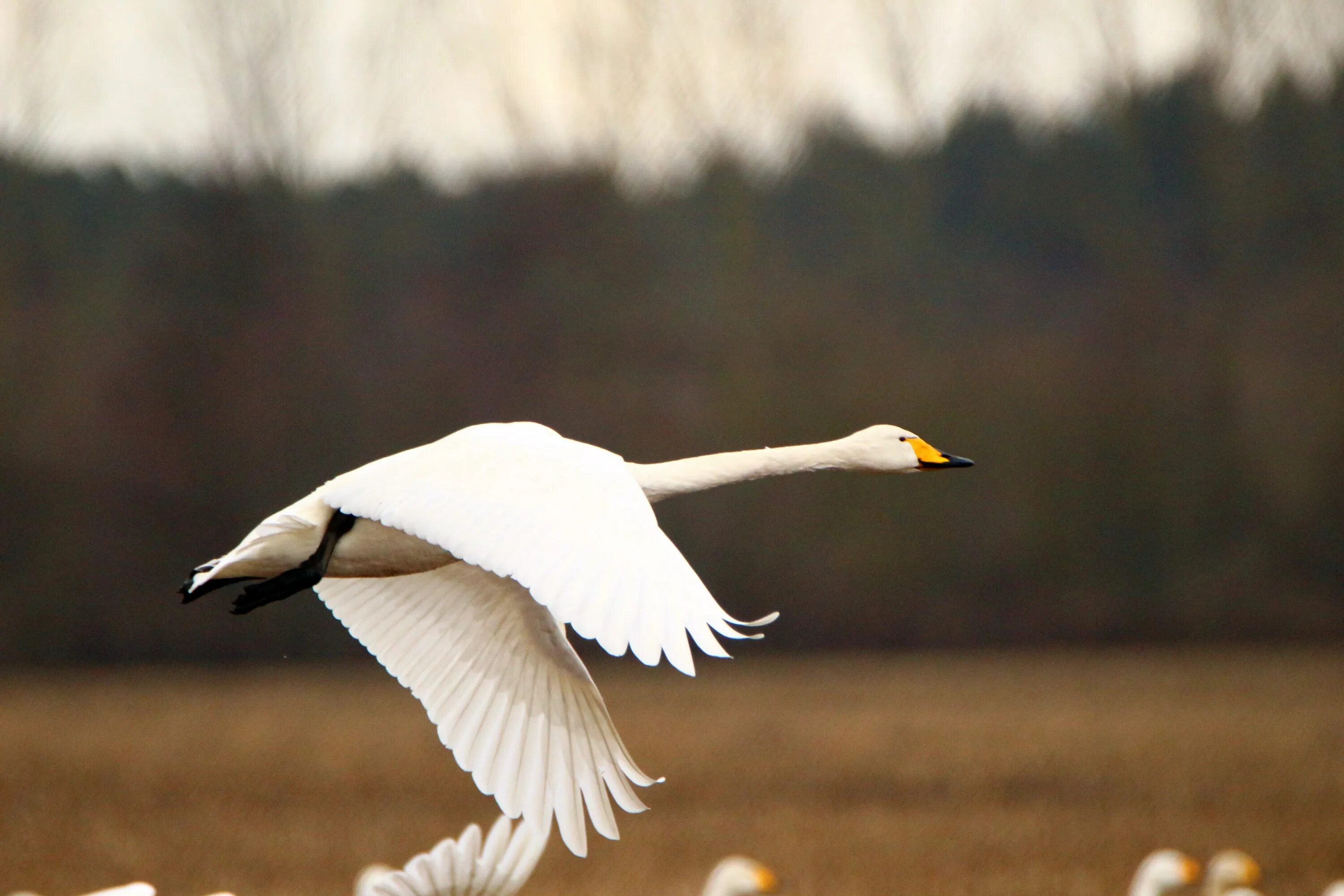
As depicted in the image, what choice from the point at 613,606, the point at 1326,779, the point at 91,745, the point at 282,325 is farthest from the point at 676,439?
the point at 613,606

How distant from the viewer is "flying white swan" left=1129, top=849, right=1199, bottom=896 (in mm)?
7234

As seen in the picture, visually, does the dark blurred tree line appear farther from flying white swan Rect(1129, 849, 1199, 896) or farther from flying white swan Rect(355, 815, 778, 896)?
flying white swan Rect(355, 815, 778, 896)

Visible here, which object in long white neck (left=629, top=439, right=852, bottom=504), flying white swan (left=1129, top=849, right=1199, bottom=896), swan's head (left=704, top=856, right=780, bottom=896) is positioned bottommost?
flying white swan (left=1129, top=849, right=1199, bottom=896)

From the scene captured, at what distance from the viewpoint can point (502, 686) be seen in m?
4.88

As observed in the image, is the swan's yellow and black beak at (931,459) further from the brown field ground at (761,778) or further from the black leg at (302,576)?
the brown field ground at (761,778)

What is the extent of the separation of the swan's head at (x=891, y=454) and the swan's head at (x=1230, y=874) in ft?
9.84

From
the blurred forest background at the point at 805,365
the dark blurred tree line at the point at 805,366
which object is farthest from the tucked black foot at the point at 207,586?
the dark blurred tree line at the point at 805,366

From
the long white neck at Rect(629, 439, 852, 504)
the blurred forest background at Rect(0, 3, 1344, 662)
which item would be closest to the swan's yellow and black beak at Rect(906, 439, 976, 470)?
the long white neck at Rect(629, 439, 852, 504)

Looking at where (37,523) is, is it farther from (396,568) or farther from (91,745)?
(396,568)

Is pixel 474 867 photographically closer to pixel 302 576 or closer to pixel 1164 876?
pixel 302 576

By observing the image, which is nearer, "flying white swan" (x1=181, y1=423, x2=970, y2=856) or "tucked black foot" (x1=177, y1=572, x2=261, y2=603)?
"flying white swan" (x1=181, y1=423, x2=970, y2=856)

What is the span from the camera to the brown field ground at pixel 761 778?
893 cm

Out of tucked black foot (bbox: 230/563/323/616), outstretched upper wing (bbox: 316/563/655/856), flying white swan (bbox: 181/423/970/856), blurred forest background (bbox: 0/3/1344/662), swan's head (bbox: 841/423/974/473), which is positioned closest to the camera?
flying white swan (bbox: 181/423/970/856)

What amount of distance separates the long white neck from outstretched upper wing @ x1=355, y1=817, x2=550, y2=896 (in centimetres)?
91
